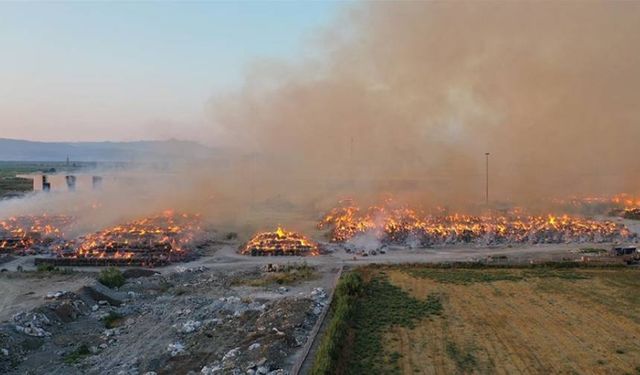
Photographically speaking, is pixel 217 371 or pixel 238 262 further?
pixel 238 262

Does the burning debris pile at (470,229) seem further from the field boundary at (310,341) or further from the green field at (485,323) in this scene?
the field boundary at (310,341)

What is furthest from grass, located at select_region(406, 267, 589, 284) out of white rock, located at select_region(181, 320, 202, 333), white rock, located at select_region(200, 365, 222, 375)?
white rock, located at select_region(200, 365, 222, 375)

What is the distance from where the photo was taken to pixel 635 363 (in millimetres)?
15344

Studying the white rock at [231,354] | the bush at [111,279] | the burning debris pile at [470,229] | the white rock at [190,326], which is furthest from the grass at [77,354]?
the burning debris pile at [470,229]

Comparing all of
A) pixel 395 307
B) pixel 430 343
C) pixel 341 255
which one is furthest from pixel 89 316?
pixel 341 255

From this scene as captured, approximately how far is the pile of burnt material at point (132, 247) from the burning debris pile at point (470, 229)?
12244mm

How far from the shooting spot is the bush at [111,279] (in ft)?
86.5

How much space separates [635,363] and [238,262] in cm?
2362

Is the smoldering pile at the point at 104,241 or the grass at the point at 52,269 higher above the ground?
the smoldering pile at the point at 104,241

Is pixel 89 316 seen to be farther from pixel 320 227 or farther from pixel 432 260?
pixel 320 227

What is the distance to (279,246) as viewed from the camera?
124 feet

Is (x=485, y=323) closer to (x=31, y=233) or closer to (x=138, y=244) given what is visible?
(x=138, y=244)

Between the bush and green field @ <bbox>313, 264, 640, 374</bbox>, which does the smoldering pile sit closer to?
the bush

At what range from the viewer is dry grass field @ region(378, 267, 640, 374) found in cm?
1536
